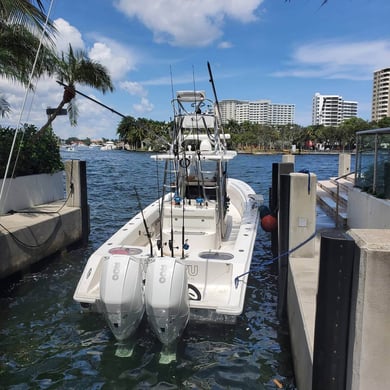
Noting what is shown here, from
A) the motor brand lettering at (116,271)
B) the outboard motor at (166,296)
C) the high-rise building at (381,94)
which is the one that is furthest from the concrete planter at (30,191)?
the high-rise building at (381,94)

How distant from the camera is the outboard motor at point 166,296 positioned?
4418 mm

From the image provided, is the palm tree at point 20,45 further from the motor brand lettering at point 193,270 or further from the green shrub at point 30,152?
the motor brand lettering at point 193,270

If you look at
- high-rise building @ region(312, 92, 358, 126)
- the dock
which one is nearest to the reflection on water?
the dock

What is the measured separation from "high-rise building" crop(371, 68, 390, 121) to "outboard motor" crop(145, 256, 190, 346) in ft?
451

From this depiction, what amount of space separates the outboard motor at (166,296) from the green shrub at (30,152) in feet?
22.2

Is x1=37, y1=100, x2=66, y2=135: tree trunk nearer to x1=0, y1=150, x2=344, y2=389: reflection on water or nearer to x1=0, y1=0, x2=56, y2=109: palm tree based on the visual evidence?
x1=0, y1=0, x2=56, y2=109: palm tree

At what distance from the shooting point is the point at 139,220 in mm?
8016

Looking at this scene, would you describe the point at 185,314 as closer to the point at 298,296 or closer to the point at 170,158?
the point at 298,296

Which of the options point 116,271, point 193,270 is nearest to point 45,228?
point 193,270

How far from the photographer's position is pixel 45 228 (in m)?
8.69

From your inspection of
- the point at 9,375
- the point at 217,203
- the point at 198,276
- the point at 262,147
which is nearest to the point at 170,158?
the point at 217,203

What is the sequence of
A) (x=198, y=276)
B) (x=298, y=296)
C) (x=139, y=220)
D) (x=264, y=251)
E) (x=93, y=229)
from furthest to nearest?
(x=93, y=229) < (x=264, y=251) < (x=139, y=220) < (x=198, y=276) < (x=298, y=296)

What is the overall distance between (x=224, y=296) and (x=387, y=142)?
159 inches

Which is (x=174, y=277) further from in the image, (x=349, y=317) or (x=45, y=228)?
(x=45, y=228)
